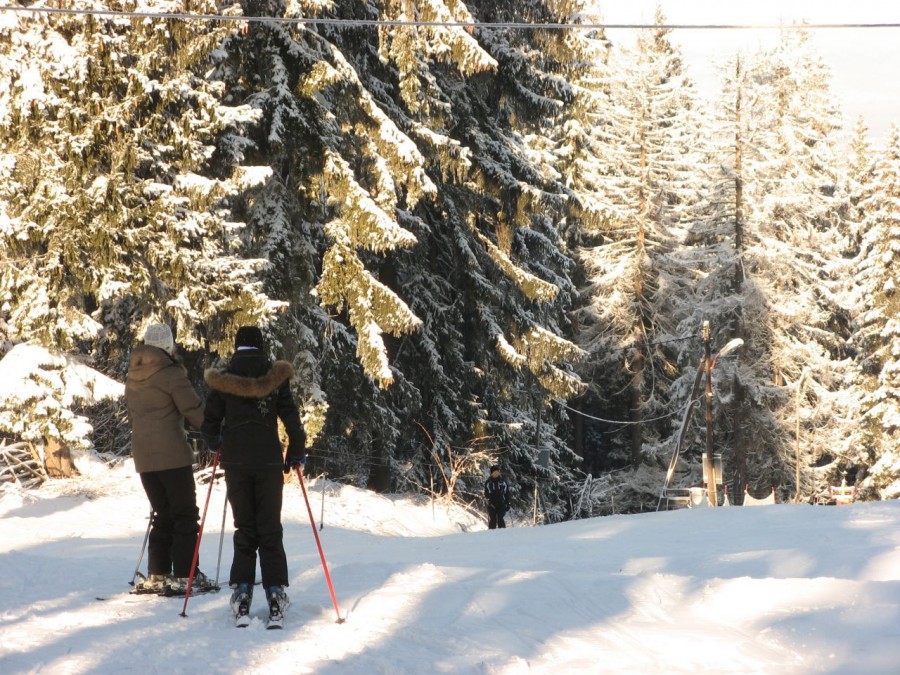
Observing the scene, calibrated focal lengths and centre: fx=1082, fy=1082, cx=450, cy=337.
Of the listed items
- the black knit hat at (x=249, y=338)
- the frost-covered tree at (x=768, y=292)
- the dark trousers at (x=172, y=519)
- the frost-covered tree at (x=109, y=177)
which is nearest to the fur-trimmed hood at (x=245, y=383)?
the black knit hat at (x=249, y=338)

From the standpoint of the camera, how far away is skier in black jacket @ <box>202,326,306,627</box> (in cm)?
658

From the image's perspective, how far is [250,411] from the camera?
22.1ft

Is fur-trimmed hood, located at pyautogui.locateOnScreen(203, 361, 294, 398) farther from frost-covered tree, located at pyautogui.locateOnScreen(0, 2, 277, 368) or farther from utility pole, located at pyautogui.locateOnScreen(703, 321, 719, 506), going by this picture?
utility pole, located at pyautogui.locateOnScreen(703, 321, 719, 506)

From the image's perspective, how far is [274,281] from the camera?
15945 mm

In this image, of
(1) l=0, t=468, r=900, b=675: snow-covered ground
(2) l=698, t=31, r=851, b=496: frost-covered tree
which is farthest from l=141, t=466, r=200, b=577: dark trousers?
(2) l=698, t=31, r=851, b=496: frost-covered tree

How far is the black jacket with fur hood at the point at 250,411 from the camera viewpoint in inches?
Result: 262

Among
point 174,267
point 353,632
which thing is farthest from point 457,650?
point 174,267

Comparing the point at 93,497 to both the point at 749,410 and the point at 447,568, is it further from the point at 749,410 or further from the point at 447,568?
the point at 749,410

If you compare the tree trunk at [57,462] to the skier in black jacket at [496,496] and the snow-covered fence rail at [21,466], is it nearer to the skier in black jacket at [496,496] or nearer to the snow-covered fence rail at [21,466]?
the snow-covered fence rail at [21,466]

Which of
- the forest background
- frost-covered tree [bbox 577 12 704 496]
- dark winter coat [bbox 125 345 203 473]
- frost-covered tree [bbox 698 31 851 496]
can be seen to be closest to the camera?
dark winter coat [bbox 125 345 203 473]

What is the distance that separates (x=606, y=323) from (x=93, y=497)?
33.1 metres

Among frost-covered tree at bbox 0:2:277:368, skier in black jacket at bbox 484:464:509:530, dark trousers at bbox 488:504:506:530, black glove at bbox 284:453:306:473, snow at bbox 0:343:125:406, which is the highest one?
frost-covered tree at bbox 0:2:277:368

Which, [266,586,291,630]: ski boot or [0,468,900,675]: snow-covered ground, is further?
[266,586,291,630]: ski boot

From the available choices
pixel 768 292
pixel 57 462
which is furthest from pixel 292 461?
pixel 768 292
